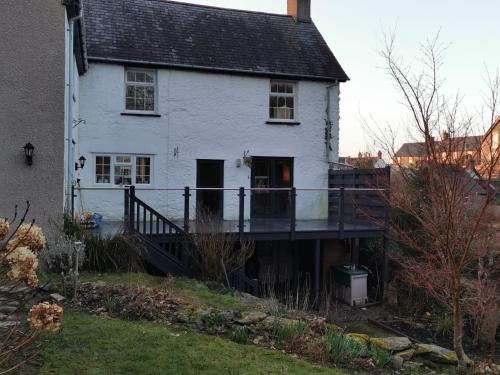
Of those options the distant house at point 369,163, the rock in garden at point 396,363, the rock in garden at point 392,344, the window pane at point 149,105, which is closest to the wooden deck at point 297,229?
the distant house at point 369,163

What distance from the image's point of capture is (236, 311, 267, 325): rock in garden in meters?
6.77

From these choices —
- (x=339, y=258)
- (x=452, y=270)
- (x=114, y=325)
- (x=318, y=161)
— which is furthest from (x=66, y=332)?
(x=318, y=161)

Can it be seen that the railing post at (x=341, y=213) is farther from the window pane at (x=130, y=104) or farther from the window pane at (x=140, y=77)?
the window pane at (x=140, y=77)

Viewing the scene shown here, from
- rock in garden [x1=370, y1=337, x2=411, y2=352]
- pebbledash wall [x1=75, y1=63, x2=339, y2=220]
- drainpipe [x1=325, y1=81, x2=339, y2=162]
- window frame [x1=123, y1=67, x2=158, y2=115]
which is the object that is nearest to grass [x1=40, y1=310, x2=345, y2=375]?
rock in garden [x1=370, y1=337, x2=411, y2=352]

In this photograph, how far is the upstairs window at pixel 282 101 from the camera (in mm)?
16938

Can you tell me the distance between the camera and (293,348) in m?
6.07

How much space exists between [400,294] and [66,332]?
9.82m

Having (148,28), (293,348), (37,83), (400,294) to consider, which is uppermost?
(148,28)

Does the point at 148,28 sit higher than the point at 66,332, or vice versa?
the point at 148,28

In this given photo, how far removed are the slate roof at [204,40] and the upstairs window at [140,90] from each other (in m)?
0.53

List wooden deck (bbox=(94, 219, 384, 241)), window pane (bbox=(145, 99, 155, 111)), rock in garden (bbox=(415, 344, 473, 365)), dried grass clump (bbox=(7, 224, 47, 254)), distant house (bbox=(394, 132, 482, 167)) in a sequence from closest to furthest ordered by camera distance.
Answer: dried grass clump (bbox=(7, 224, 47, 254)) → distant house (bbox=(394, 132, 482, 167)) → rock in garden (bbox=(415, 344, 473, 365)) → wooden deck (bbox=(94, 219, 384, 241)) → window pane (bbox=(145, 99, 155, 111))

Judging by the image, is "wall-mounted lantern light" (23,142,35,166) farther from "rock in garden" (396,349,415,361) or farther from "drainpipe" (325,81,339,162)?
"drainpipe" (325,81,339,162)

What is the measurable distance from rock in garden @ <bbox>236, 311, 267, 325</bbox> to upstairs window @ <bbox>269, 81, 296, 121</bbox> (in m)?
10.5

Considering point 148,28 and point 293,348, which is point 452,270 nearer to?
point 293,348
